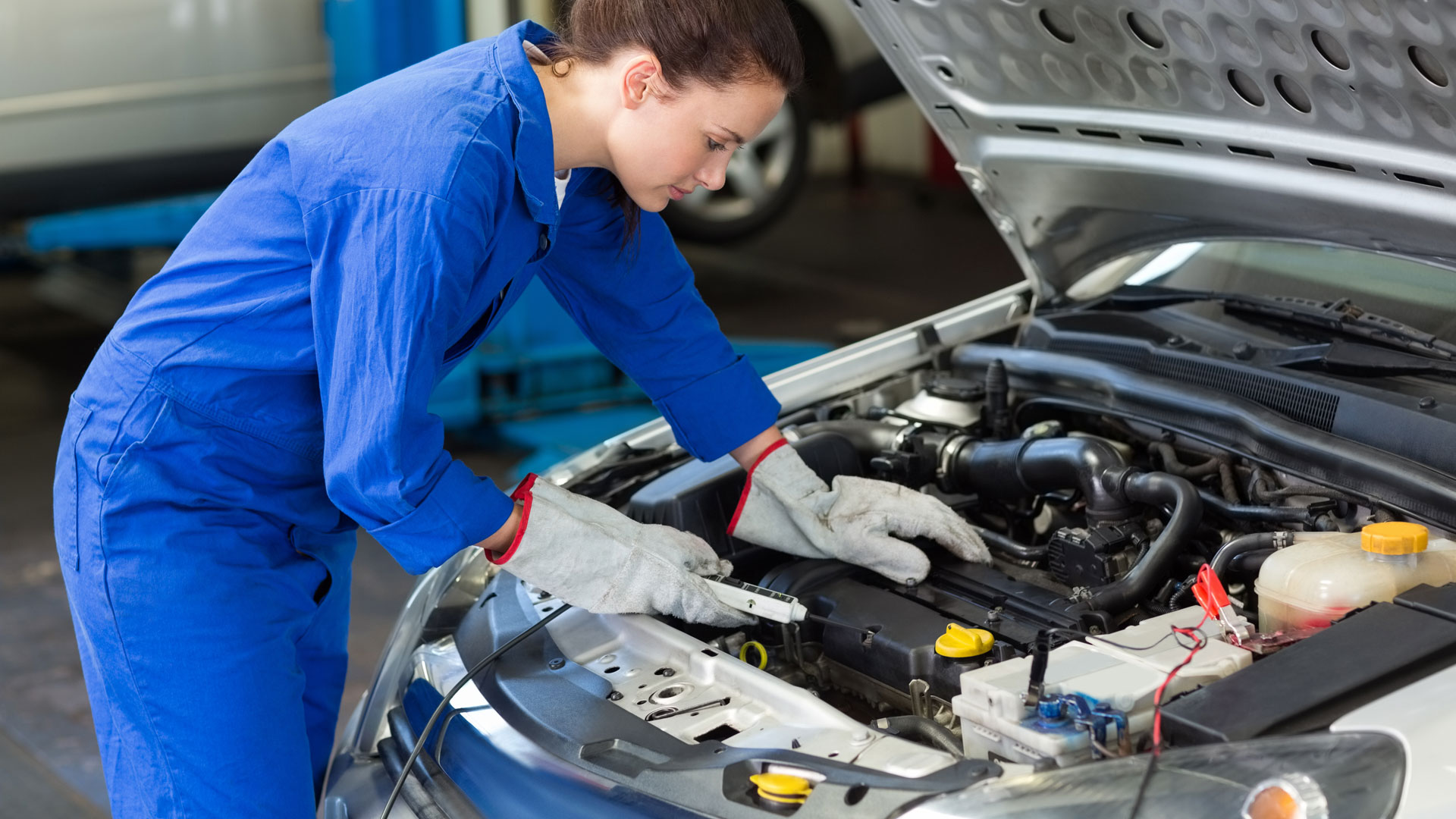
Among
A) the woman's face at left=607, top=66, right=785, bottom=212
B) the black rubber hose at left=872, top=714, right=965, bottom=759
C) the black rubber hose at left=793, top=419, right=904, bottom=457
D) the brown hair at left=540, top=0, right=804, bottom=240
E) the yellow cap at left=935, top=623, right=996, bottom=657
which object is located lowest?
the black rubber hose at left=872, top=714, right=965, bottom=759

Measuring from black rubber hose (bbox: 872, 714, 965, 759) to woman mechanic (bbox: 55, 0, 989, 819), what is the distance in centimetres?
32

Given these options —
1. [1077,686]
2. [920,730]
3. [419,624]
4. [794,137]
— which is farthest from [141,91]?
[1077,686]

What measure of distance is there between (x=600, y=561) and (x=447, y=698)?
9.4 inches

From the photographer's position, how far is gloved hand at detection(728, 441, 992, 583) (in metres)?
1.83

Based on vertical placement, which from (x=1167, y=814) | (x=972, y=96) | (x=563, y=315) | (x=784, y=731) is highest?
(x=972, y=96)

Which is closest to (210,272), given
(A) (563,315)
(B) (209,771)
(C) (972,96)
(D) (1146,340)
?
(B) (209,771)

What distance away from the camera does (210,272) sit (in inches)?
63.8

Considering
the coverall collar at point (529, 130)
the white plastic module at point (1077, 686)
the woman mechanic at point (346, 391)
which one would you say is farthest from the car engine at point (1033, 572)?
the coverall collar at point (529, 130)

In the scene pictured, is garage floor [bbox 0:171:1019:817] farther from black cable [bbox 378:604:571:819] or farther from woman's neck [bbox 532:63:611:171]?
woman's neck [bbox 532:63:611:171]

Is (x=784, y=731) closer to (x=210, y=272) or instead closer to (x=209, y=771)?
(x=209, y=771)

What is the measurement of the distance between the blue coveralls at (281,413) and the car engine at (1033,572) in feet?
1.47

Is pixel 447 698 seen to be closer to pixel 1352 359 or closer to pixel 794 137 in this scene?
pixel 1352 359

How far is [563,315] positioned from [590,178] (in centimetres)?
276

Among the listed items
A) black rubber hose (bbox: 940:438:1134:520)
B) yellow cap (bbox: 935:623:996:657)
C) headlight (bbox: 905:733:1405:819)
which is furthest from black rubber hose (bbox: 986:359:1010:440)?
headlight (bbox: 905:733:1405:819)
